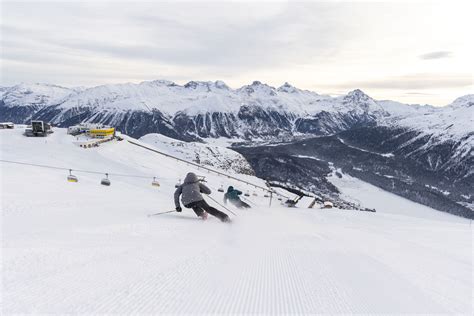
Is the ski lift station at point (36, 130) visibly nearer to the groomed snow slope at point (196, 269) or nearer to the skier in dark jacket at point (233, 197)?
the skier in dark jacket at point (233, 197)

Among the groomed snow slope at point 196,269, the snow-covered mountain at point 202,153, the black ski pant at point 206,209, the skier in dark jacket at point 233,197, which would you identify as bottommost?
the snow-covered mountain at point 202,153

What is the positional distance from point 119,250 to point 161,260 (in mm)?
993

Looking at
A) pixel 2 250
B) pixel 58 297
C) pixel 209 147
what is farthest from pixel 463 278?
pixel 209 147

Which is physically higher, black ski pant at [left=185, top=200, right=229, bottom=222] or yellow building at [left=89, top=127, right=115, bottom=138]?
yellow building at [left=89, top=127, right=115, bottom=138]

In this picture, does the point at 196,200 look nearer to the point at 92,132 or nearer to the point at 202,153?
the point at 92,132

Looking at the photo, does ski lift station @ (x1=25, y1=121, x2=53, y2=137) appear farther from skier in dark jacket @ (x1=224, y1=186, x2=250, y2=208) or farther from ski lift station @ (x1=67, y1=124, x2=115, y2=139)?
skier in dark jacket @ (x1=224, y1=186, x2=250, y2=208)

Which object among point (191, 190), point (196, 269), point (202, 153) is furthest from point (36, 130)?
point (202, 153)

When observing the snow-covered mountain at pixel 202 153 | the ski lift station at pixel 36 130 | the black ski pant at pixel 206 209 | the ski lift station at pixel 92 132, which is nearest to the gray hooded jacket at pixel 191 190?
the black ski pant at pixel 206 209

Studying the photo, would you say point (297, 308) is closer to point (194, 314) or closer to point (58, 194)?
point (194, 314)

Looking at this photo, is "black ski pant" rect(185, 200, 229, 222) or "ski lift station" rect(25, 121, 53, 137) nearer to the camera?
"black ski pant" rect(185, 200, 229, 222)

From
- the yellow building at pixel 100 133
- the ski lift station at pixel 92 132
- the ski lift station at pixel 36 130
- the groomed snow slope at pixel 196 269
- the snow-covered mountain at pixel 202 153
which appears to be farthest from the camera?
the snow-covered mountain at pixel 202 153

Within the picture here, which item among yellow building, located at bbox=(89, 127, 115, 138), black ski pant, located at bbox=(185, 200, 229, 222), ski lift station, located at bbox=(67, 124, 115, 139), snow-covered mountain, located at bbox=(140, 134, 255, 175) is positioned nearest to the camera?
black ski pant, located at bbox=(185, 200, 229, 222)

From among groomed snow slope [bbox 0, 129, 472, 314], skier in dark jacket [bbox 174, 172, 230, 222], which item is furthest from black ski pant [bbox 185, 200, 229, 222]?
groomed snow slope [bbox 0, 129, 472, 314]

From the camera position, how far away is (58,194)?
1134 centimetres
